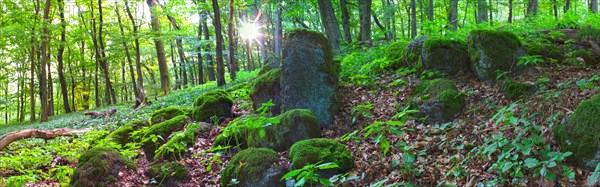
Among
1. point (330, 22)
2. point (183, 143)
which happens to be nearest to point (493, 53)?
point (183, 143)

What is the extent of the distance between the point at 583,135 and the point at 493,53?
327 cm

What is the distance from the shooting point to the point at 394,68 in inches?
323

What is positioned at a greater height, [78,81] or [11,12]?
[11,12]

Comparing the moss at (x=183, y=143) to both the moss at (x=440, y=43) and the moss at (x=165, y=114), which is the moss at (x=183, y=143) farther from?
the moss at (x=440, y=43)

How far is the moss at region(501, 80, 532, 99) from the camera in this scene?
5160 mm

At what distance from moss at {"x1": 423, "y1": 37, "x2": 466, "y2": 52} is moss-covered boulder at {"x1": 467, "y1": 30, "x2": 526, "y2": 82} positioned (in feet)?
1.51

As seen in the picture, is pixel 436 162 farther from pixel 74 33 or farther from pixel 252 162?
pixel 74 33

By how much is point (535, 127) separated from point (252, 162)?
3.47 metres

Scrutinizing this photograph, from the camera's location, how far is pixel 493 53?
620cm

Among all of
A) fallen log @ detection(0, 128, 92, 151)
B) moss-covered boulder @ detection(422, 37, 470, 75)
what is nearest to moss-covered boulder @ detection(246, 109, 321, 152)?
moss-covered boulder @ detection(422, 37, 470, 75)

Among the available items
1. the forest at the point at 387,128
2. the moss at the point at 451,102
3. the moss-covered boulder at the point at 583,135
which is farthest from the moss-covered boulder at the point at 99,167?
the moss-covered boulder at the point at 583,135

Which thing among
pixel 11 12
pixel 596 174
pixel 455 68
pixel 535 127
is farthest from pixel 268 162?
pixel 11 12

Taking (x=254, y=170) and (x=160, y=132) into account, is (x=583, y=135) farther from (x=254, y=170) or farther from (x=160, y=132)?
(x=160, y=132)

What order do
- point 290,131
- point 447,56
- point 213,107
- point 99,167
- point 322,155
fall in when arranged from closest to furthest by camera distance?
point 322,155 → point 99,167 → point 290,131 → point 447,56 → point 213,107
